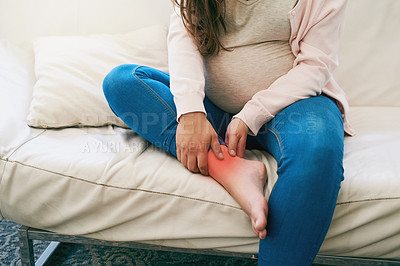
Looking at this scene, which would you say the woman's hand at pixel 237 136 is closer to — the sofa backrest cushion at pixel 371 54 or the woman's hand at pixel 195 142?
the woman's hand at pixel 195 142

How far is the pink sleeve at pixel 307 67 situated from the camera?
0.84m

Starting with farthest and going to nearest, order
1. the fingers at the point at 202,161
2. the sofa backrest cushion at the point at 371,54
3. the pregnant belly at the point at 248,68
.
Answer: the sofa backrest cushion at the point at 371,54 < the pregnant belly at the point at 248,68 < the fingers at the point at 202,161

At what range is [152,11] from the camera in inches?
53.7

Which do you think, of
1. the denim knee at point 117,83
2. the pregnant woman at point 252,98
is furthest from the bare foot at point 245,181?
the denim knee at point 117,83

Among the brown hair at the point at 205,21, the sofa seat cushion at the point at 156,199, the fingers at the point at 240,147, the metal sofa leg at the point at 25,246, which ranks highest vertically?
the brown hair at the point at 205,21

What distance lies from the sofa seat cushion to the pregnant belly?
168 millimetres

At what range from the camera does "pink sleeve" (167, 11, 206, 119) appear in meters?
0.83

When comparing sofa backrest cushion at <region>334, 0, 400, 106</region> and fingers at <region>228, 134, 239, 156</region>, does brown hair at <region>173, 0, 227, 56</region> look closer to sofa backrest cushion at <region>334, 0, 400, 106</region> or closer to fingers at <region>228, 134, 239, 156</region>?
fingers at <region>228, 134, 239, 156</region>

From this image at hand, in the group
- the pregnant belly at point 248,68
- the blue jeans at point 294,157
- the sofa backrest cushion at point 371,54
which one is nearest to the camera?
the blue jeans at point 294,157

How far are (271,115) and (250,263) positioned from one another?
1.53 feet

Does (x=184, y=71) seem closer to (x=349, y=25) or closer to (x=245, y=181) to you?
(x=245, y=181)

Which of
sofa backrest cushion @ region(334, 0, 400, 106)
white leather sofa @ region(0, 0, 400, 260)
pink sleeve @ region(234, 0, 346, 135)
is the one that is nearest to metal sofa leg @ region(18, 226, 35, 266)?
white leather sofa @ region(0, 0, 400, 260)

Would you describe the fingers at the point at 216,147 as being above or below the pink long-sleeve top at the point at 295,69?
below

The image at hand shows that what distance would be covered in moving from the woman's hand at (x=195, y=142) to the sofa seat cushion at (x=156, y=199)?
3cm
